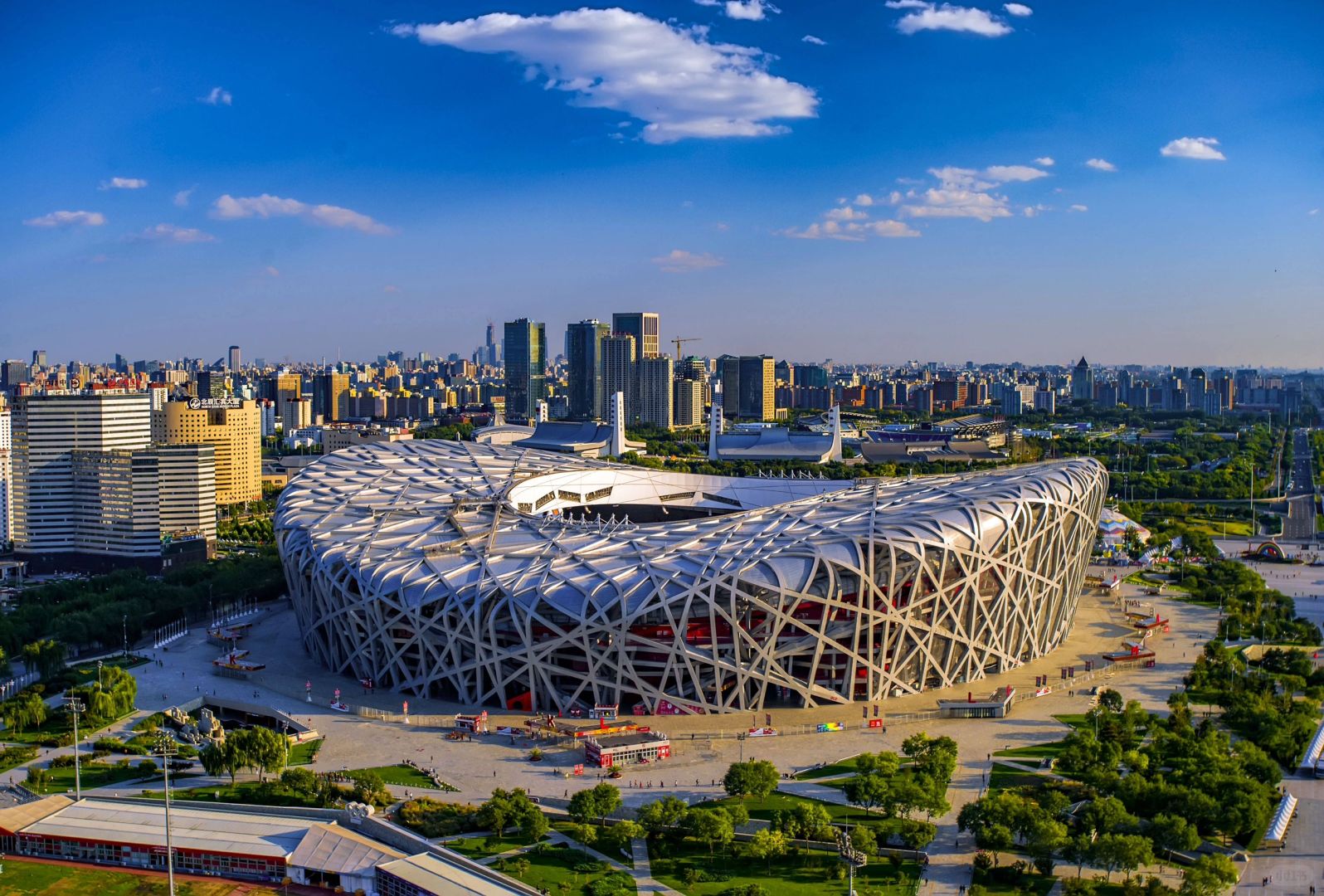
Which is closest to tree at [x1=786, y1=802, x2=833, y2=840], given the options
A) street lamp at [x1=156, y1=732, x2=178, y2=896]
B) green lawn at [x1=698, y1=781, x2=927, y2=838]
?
green lawn at [x1=698, y1=781, x2=927, y2=838]

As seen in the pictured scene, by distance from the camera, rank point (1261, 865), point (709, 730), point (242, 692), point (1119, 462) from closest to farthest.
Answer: point (1261, 865)
point (709, 730)
point (242, 692)
point (1119, 462)

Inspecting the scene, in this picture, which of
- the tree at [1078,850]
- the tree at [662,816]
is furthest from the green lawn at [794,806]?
the tree at [1078,850]

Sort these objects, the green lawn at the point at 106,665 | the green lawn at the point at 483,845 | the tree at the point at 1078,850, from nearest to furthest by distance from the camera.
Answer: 1. the tree at the point at 1078,850
2. the green lawn at the point at 483,845
3. the green lawn at the point at 106,665

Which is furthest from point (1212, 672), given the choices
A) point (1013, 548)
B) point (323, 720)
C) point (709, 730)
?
point (323, 720)

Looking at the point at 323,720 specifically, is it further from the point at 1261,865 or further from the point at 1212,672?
the point at 1212,672

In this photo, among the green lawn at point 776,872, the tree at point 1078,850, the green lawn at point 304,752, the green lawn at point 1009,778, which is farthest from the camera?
the green lawn at point 304,752

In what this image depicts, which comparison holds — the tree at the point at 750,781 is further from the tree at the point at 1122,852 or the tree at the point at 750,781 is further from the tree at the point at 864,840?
the tree at the point at 1122,852
